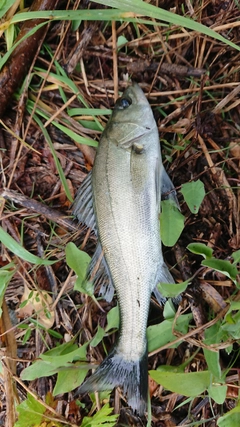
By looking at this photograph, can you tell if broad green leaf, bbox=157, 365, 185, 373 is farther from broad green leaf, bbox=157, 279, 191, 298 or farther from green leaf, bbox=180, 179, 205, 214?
green leaf, bbox=180, 179, 205, 214

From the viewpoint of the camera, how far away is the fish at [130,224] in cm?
221

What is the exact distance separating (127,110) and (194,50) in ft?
1.90

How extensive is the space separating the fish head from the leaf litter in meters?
0.21

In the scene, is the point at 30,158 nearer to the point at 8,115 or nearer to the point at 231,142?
the point at 8,115

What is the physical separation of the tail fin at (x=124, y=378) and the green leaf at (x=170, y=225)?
62 centimetres

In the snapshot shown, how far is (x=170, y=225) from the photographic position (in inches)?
87.9

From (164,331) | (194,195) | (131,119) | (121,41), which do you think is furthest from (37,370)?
(121,41)

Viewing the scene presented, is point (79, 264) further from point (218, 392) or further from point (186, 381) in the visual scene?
point (218, 392)

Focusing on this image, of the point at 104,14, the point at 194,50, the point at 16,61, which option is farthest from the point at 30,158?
the point at 194,50

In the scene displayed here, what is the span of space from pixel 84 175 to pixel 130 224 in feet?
1.76

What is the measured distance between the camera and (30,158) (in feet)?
8.67

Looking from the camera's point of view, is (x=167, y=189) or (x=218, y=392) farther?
(x=167, y=189)

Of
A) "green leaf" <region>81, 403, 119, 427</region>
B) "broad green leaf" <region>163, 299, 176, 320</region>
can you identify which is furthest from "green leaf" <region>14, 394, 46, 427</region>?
"broad green leaf" <region>163, 299, 176, 320</region>

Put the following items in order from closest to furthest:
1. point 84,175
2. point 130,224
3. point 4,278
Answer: point 130,224 < point 4,278 < point 84,175
